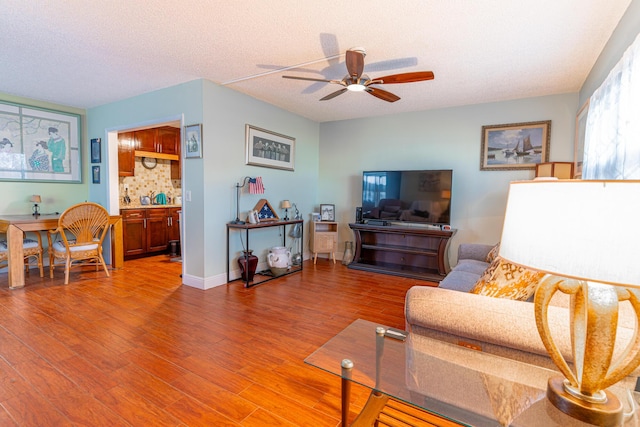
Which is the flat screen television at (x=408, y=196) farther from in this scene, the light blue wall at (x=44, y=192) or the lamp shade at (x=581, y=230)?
the light blue wall at (x=44, y=192)

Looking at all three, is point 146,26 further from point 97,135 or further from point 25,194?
point 25,194

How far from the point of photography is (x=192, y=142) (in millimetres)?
3562

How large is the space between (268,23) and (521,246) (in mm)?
2281

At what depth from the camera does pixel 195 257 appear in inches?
144

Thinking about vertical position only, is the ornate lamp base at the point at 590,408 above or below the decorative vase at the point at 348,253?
above

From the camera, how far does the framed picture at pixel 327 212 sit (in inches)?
208

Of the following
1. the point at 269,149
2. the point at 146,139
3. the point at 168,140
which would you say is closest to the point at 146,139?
the point at 146,139

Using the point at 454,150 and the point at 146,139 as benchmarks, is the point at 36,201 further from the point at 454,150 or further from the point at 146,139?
the point at 454,150

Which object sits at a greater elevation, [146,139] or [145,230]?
[146,139]

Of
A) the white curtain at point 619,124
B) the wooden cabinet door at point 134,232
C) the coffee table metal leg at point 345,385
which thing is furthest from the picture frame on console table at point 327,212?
the coffee table metal leg at point 345,385

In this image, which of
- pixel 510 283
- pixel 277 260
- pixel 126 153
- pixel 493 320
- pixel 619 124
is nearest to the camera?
pixel 493 320

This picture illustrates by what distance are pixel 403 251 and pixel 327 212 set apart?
1.49 metres

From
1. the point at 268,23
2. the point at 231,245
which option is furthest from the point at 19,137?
the point at 268,23

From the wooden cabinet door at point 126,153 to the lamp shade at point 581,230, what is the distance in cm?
557
